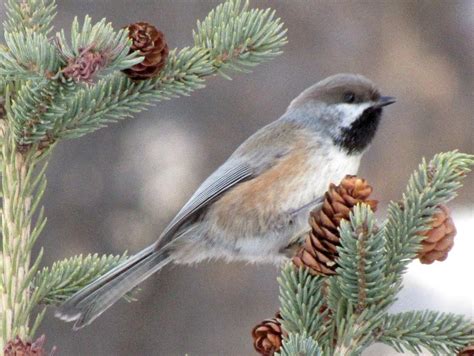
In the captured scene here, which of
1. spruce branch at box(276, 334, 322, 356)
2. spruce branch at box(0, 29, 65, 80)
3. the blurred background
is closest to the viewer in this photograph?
spruce branch at box(276, 334, 322, 356)

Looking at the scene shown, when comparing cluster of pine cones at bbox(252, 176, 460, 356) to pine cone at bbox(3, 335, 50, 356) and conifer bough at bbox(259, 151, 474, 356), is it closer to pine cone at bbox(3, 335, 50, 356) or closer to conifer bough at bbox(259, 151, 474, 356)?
conifer bough at bbox(259, 151, 474, 356)

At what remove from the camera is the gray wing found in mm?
1428

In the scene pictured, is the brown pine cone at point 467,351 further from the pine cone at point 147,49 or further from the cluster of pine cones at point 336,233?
the pine cone at point 147,49

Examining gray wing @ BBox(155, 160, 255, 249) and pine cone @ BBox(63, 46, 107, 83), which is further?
gray wing @ BBox(155, 160, 255, 249)

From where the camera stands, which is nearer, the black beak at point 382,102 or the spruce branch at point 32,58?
the spruce branch at point 32,58

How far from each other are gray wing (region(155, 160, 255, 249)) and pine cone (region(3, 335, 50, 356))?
2.03ft

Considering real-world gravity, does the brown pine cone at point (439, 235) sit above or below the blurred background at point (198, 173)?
below

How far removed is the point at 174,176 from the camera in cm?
218

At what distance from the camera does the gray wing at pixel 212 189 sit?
4.68 ft

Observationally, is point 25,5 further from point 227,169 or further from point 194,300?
point 194,300

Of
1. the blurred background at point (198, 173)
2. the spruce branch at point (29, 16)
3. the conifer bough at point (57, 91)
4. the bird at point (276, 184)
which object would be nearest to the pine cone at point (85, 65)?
the conifer bough at point (57, 91)

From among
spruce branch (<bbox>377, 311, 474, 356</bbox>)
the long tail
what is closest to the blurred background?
the long tail

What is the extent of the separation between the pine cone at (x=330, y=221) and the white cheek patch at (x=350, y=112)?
0.66m

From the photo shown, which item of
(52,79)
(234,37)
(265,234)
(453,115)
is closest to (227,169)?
(265,234)
